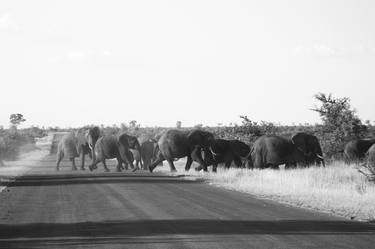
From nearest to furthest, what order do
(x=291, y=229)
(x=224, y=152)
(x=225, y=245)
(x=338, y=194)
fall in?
(x=225, y=245) < (x=291, y=229) < (x=338, y=194) < (x=224, y=152)

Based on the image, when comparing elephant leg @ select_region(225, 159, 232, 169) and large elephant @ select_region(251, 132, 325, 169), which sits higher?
large elephant @ select_region(251, 132, 325, 169)

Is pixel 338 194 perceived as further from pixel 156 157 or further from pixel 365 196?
pixel 156 157

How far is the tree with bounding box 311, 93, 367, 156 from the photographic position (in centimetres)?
4506

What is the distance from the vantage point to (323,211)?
58.0 ft

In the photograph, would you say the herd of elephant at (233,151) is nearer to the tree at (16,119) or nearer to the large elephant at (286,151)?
the large elephant at (286,151)

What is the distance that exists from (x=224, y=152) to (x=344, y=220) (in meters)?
22.8

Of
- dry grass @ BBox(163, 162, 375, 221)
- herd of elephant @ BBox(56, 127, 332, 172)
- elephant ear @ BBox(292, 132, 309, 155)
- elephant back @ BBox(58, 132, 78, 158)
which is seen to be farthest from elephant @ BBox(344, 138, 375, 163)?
elephant back @ BBox(58, 132, 78, 158)

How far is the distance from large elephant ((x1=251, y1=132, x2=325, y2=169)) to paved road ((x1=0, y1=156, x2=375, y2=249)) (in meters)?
14.4

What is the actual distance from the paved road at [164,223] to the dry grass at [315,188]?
103 centimetres

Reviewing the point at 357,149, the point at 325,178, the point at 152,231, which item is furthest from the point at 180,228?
the point at 357,149

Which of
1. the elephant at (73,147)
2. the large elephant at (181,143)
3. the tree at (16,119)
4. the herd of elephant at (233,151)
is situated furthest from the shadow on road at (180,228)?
the tree at (16,119)

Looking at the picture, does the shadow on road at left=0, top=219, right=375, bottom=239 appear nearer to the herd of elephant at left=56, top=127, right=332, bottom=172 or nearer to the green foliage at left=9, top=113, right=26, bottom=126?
the herd of elephant at left=56, top=127, right=332, bottom=172

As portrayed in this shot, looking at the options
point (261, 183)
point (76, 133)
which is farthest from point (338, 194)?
point (76, 133)

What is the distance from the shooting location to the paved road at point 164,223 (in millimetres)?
12195
